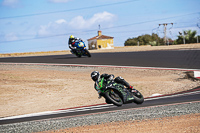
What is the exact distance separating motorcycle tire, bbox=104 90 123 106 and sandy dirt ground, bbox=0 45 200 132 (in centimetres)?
1068

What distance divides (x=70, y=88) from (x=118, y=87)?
15893mm

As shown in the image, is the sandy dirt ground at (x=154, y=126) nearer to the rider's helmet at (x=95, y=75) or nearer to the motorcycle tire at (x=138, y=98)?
the motorcycle tire at (x=138, y=98)

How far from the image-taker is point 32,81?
27.4 meters

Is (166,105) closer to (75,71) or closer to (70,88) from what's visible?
(70,88)

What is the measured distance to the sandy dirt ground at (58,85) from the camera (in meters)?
21.5

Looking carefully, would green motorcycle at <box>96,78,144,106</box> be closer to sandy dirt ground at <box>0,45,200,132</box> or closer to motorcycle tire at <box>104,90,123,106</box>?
motorcycle tire at <box>104,90,123,106</box>

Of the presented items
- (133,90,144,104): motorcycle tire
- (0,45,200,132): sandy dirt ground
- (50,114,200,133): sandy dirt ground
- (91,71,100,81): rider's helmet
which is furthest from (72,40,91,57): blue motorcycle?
(133,90,144,104): motorcycle tire

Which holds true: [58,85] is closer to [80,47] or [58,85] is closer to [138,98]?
[80,47]

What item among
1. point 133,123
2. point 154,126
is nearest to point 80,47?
point 133,123

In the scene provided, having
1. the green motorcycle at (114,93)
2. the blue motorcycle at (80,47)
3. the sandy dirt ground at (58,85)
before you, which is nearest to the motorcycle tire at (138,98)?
the green motorcycle at (114,93)

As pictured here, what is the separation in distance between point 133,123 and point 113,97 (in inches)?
135

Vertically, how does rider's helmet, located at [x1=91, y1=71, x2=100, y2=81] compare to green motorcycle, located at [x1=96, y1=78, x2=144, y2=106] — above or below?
above

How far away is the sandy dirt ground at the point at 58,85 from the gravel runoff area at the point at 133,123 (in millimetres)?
6300

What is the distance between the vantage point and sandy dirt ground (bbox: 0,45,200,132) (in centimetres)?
2152
